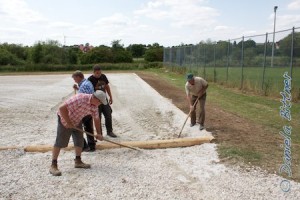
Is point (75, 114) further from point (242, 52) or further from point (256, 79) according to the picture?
point (242, 52)

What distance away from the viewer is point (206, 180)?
19.1 ft

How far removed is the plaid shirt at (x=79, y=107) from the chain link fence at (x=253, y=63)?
384 inches

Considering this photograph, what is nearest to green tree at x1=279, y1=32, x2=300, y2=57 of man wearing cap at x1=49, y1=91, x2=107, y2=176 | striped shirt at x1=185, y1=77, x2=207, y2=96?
striped shirt at x1=185, y1=77, x2=207, y2=96

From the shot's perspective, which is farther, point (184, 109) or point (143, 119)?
point (184, 109)

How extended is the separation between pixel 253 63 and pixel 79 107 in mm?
14100

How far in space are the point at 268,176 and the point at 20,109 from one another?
9445mm

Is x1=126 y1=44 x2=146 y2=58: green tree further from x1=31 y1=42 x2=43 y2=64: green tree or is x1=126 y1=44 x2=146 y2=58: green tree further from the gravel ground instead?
the gravel ground

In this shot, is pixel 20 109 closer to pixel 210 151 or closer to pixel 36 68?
pixel 210 151

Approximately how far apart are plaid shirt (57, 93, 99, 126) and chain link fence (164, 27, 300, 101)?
9741 mm

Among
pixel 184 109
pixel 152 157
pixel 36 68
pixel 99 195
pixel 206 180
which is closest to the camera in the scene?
pixel 99 195

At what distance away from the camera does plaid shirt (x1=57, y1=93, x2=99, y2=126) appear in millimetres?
5816

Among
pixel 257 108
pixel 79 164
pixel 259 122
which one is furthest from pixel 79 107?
pixel 257 108

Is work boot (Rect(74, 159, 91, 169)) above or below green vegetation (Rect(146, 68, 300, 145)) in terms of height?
below

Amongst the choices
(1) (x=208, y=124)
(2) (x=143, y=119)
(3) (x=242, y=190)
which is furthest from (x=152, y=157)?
(2) (x=143, y=119)
